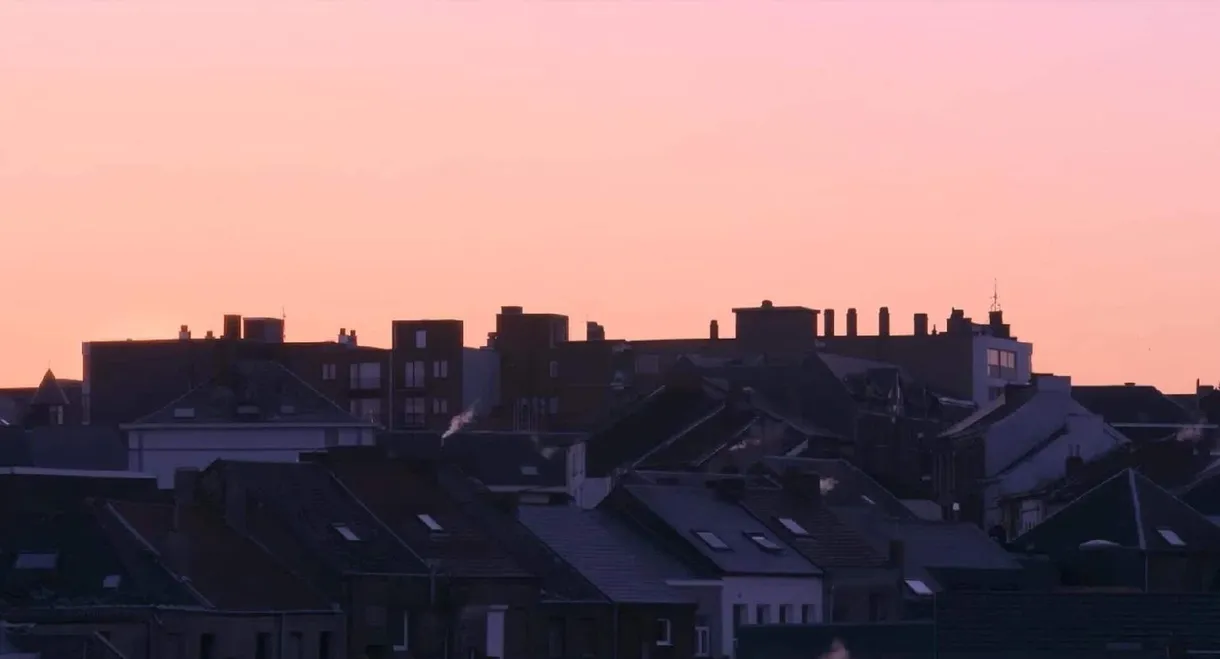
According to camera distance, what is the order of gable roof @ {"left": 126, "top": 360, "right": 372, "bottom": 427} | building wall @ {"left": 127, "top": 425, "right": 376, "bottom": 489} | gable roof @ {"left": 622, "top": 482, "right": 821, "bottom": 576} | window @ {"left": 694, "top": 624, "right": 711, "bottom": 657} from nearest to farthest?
window @ {"left": 694, "top": 624, "right": 711, "bottom": 657} < gable roof @ {"left": 622, "top": 482, "right": 821, "bottom": 576} < building wall @ {"left": 127, "top": 425, "right": 376, "bottom": 489} < gable roof @ {"left": 126, "top": 360, "right": 372, "bottom": 427}

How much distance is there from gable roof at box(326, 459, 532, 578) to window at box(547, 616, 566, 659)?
150cm

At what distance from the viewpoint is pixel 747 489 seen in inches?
3602

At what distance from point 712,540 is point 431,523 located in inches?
398

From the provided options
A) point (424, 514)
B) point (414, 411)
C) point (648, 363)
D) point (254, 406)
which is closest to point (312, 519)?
point (424, 514)

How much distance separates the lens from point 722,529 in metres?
86.5

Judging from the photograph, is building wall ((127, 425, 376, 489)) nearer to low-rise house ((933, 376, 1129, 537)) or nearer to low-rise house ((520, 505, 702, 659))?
low-rise house ((933, 376, 1129, 537))

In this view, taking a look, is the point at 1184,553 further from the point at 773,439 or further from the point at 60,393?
the point at 60,393

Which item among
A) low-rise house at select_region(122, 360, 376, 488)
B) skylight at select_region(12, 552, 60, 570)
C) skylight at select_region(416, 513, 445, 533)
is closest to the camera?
skylight at select_region(12, 552, 60, 570)

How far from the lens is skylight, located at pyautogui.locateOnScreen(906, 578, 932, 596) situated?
8875 cm

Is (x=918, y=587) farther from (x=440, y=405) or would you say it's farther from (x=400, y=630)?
(x=440, y=405)

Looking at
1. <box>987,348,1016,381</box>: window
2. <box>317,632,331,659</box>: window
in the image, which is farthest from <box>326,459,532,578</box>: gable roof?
<box>987,348,1016,381</box>: window

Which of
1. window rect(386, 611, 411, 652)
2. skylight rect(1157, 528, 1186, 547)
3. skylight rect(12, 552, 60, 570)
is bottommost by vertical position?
window rect(386, 611, 411, 652)

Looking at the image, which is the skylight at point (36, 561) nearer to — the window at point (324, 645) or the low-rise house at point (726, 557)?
the window at point (324, 645)

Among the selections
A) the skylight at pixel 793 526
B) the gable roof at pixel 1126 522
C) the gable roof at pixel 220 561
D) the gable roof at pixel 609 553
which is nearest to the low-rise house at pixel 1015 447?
the gable roof at pixel 1126 522
